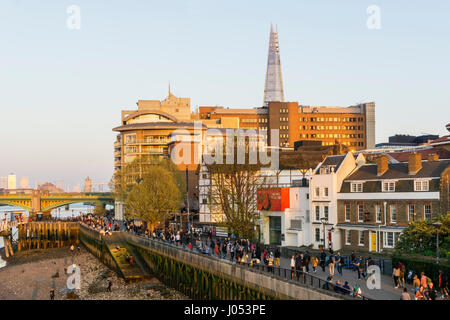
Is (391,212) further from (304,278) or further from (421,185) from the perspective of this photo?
(304,278)

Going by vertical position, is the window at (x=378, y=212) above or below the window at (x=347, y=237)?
above

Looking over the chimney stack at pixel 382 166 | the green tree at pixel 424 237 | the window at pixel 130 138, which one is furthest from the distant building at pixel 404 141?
the green tree at pixel 424 237

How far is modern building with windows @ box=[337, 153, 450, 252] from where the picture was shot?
47.6 metres

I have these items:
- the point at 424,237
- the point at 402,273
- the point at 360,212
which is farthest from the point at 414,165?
the point at 402,273

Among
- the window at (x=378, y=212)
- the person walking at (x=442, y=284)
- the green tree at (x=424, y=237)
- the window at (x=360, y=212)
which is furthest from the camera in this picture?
the window at (x=360, y=212)

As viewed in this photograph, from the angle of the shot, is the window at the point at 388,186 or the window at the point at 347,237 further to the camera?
the window at the point at 347,237

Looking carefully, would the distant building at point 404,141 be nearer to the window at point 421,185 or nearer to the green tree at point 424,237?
the window at point 421,185

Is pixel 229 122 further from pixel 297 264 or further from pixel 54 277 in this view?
pixel 297 264

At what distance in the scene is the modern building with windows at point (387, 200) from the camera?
4760cm

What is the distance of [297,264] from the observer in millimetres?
38188

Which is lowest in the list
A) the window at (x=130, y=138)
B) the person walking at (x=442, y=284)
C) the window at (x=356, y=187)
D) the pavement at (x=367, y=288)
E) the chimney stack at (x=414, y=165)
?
the pavement at (x=367, y=288)

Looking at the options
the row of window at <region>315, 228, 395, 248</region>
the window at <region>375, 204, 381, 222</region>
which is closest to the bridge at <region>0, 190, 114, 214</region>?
the row of window at <region>315, 228, 395, 248</region>

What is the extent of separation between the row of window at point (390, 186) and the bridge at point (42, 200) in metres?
98.9

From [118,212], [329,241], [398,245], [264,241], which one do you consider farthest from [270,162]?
[118,212]
